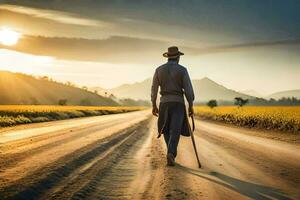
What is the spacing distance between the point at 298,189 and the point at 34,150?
746cm

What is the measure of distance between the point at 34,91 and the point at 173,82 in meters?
148

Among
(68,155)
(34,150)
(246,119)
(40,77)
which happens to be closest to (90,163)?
(68,155)

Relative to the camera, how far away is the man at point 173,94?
10.6m

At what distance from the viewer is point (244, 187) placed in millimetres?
7625

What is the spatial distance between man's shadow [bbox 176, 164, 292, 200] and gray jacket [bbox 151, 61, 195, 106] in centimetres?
205

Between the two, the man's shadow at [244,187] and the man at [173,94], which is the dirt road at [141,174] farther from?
the man at [173,94]

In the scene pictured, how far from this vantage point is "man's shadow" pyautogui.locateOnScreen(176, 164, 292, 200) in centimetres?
691

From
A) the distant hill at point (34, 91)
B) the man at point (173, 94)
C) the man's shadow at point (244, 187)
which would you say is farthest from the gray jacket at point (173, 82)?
the distant hill at point (34, 91)

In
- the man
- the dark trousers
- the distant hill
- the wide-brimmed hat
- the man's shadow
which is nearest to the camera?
the man's shadow

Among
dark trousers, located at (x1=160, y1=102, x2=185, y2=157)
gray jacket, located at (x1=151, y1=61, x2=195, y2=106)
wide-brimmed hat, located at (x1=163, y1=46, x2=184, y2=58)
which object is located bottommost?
dark trousers, located at (x1=160, y1=102, x2=185, y2=157)

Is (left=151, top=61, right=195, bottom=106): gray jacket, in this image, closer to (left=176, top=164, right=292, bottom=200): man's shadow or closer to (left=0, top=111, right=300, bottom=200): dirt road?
(left=0, top=111, right=300, bottom=200): dirt road

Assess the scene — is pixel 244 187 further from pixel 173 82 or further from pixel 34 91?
pixel 34 91

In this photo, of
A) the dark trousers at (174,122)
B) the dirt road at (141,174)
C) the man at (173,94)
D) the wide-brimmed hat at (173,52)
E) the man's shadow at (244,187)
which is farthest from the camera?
the wide-brimmed hat at (173,52)

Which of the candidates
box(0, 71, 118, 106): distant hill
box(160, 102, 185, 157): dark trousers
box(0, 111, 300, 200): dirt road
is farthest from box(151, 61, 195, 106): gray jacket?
box(0, 71, 118, 106): distant hill
